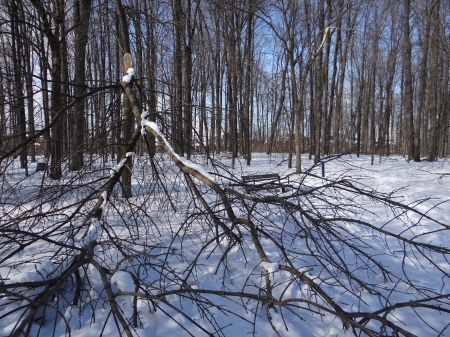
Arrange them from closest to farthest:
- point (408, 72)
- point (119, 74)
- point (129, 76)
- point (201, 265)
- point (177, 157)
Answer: point (177, 157), point (129, 76), point (201, 265), point (119, 74), point (408, 72)

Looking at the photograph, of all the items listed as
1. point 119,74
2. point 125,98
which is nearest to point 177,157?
point 125,98

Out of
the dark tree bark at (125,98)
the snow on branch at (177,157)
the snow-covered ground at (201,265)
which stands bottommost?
the snow-covered ground at (201,265)

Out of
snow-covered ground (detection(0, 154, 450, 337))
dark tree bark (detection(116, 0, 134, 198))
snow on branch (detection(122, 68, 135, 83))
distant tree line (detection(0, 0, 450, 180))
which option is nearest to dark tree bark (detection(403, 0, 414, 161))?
distant tree line (detection(0, 0, 450, 180))

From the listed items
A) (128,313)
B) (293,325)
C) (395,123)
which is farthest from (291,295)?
(395,123)

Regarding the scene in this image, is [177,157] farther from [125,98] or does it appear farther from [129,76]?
[125,98]

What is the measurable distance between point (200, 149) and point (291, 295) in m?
1.96

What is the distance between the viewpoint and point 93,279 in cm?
284

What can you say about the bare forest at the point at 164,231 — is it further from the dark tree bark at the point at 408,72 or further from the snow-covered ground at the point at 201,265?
the dark tree bark at the point at 408,72

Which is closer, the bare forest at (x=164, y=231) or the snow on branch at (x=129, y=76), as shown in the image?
the bare forest at (x=164, y=231)

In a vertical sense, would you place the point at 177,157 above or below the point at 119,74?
below

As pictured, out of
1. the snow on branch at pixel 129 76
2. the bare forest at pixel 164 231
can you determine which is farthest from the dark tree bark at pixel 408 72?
the snow on branch at pixel 129 76

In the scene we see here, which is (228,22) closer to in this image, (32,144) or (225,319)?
(32,144)

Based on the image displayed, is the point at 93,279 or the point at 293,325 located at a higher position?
the point at 93,279

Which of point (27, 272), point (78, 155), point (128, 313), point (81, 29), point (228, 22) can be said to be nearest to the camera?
point (128, 313)
